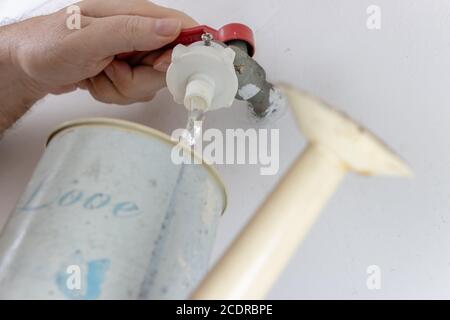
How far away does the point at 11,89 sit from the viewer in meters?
0.61

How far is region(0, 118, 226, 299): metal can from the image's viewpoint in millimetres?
286

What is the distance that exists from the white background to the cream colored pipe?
192mm

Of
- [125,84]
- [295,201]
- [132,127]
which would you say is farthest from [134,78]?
[295,201]

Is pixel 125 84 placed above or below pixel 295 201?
below

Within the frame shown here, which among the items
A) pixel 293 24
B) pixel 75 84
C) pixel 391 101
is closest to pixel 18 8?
pixel 75 84

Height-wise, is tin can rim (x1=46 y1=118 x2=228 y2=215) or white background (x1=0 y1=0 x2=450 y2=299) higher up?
tin can rim (x1=46 y1=118 x2=228 y2=215)

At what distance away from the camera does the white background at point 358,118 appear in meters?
0.43

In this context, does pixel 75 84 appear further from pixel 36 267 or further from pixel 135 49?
pixel 36 267

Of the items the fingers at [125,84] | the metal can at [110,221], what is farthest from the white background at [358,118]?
the metal can at [110,221]

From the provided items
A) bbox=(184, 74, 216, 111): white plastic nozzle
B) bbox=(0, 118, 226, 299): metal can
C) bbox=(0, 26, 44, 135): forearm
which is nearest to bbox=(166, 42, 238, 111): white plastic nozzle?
bbox=(184, 74, 216, 111): white plastic nozzle

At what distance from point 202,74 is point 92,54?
0.45 feet

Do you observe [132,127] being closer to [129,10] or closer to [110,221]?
[110,221]

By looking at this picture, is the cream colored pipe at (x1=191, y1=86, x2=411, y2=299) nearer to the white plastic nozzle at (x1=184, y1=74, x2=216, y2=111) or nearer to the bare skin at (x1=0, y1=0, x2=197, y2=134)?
the white plastic nozzle at (x1=184, y1=74, x2=216, y2=111)
